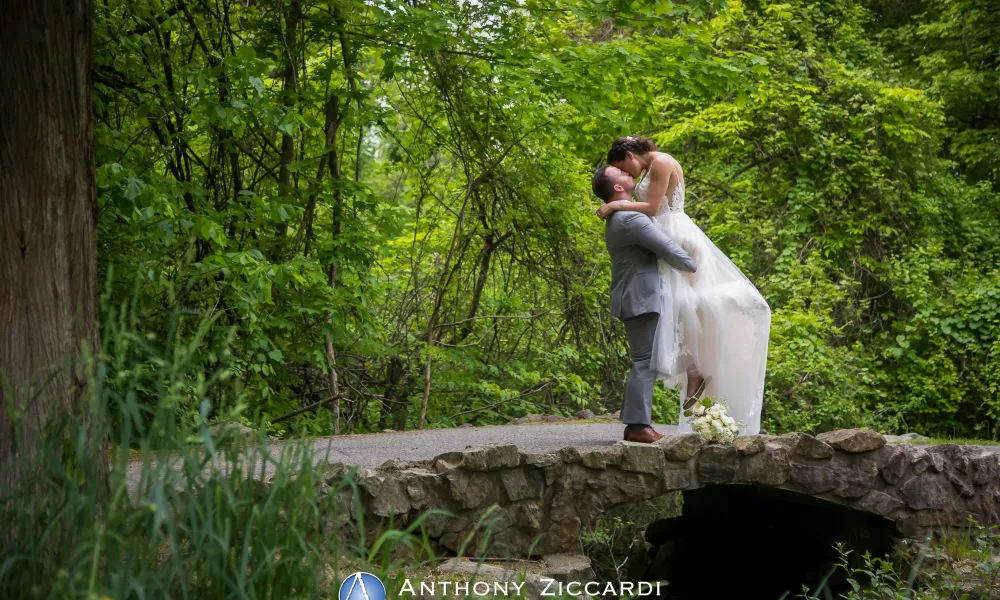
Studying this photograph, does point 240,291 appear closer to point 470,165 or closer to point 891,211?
point 470,165

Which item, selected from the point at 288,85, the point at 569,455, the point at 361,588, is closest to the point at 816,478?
the point at 569,455

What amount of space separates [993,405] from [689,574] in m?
4.57

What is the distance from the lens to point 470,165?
937 cm

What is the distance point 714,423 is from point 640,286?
103 cm

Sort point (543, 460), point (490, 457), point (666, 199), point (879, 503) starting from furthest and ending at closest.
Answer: point (879, 503), point (666, 199), point (543, 460), point (490, 457)

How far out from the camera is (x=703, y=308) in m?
6.45

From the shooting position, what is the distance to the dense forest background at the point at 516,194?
6262 millimetres

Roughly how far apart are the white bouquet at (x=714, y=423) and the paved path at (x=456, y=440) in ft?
2.06

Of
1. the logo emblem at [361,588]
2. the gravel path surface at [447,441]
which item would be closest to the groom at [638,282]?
the gravel path surface at [447,441]

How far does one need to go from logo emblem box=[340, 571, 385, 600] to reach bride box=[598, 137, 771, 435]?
343 centimetres

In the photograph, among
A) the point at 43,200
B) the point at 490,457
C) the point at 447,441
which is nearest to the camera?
the point at 43,200

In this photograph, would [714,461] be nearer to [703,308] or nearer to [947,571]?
[703,308]

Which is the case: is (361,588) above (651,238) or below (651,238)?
below

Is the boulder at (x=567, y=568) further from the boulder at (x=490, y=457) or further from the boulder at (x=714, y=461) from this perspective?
the boulder at (x=714, y=461)
